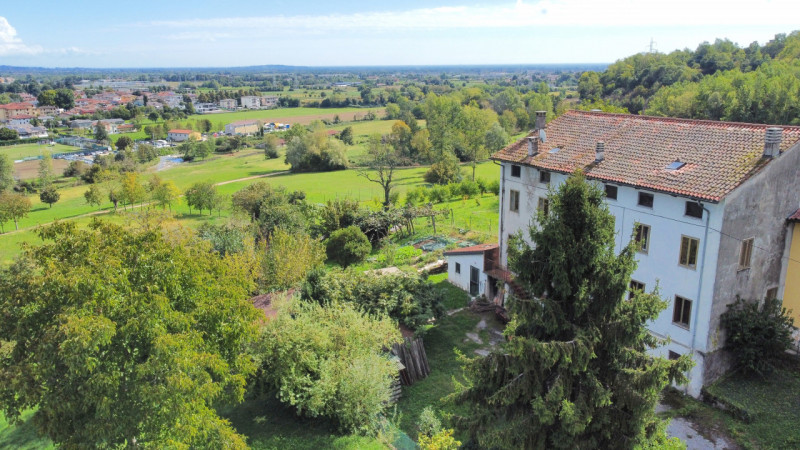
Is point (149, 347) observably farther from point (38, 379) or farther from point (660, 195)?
point (660, 195)

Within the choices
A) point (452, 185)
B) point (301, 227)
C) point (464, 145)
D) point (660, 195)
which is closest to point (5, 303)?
point (660, 195)

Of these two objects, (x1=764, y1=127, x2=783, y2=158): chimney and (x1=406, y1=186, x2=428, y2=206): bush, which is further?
(x1=406, y1=186, x2=428, y2=206): bush

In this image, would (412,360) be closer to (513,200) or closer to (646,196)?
(513,200)

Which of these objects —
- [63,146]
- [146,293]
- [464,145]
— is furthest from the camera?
[63,146]

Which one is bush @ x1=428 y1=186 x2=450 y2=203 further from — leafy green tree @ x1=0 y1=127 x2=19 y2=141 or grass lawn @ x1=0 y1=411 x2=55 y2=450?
leafy green tree @ x1=0 y1=127 x2=19 y2=141

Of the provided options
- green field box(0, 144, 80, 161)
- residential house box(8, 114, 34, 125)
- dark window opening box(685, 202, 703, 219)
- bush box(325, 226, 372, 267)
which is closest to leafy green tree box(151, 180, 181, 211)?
bush box(325, 226, 372, 267)

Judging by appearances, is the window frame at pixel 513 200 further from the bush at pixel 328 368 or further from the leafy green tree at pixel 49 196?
the leafy green tree at pixel 49 196
